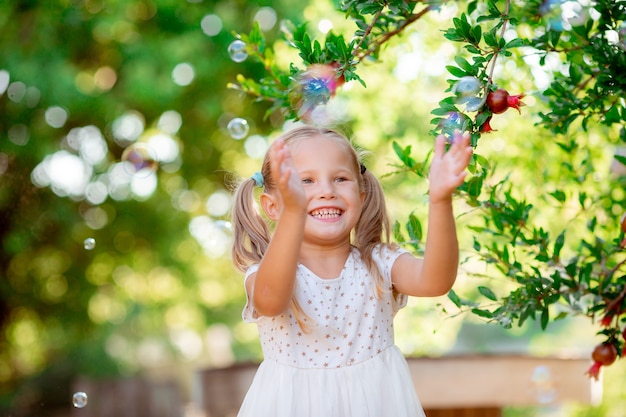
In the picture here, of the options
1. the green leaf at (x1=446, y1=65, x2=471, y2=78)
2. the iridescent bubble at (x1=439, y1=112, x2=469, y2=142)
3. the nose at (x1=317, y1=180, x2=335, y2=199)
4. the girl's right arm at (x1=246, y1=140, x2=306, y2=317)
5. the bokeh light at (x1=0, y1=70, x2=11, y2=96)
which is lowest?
the girl's right arm at (x1=246, y1=140, x2=306, y2=317)

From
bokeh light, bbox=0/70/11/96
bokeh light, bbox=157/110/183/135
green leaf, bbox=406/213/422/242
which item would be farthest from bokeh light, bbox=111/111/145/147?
green leaf, bbox=406/213/422/242

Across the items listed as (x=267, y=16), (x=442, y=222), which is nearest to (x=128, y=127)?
(x=267, y=16)

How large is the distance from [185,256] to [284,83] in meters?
6.75

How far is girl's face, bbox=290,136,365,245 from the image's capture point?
6.38 feet

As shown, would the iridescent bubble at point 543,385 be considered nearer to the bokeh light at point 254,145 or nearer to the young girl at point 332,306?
the young girl at point 332,306

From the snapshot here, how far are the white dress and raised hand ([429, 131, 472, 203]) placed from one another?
1.48 ft

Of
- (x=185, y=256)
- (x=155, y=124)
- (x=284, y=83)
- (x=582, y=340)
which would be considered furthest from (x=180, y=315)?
(x=284, y=83)

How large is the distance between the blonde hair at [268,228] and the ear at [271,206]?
2 cm

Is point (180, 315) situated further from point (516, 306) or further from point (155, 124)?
point (516, 306)

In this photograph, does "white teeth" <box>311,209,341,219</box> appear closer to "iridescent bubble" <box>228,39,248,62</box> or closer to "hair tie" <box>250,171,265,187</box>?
"hair tie" <box>250,171,265,187</box>

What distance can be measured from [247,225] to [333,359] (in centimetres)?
41

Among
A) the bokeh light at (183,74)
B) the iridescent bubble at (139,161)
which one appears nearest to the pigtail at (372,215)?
the iridescent bubble at (139,161)

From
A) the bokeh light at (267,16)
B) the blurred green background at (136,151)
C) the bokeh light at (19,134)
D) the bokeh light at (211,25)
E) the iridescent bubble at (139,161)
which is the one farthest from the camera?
the bokeh light at (19,134)

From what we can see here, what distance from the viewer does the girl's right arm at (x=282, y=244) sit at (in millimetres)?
1615
